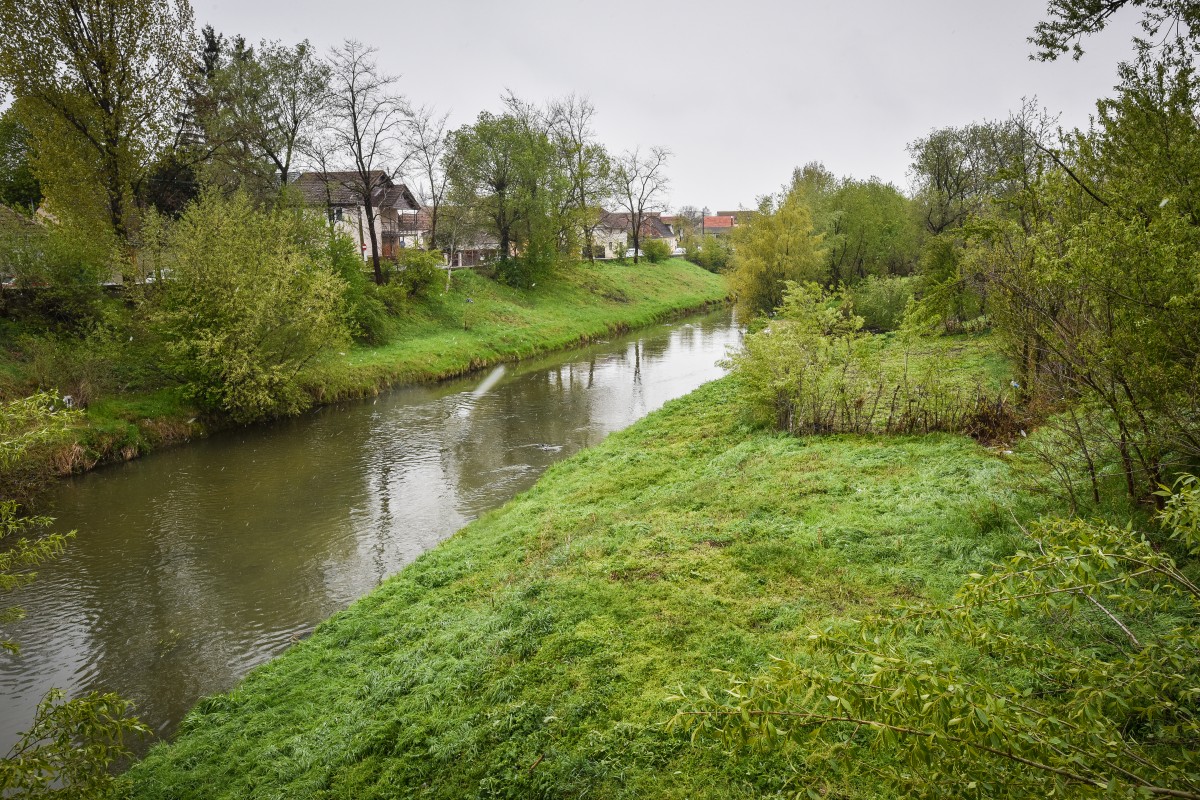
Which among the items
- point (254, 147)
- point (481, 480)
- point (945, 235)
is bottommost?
point (481, 480)

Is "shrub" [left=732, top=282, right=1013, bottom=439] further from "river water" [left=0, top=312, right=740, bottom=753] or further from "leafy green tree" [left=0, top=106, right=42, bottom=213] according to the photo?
"leafy green tree" [left=0, top=106, right=42, bottom=213]

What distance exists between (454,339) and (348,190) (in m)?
15.2

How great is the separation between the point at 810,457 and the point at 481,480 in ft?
26.4

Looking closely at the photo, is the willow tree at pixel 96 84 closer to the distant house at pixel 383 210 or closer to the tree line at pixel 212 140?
the tree line at pixel 212 140

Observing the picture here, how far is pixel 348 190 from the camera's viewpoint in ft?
137

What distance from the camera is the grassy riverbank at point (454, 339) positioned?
18891 mm

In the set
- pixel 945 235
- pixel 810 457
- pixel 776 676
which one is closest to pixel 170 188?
pixel 810 457

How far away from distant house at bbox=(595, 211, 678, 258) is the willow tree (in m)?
41.5

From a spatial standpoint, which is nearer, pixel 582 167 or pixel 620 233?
pixel 582 167

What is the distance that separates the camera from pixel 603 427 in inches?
831

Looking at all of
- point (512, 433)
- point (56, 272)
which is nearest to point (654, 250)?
point (512, 433)

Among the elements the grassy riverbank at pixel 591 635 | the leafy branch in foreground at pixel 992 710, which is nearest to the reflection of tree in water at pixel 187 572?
the grassy riverbank at pixel 591 635

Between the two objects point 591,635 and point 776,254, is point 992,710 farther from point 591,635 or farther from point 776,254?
point 776,254

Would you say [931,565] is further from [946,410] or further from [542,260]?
[542,260]
